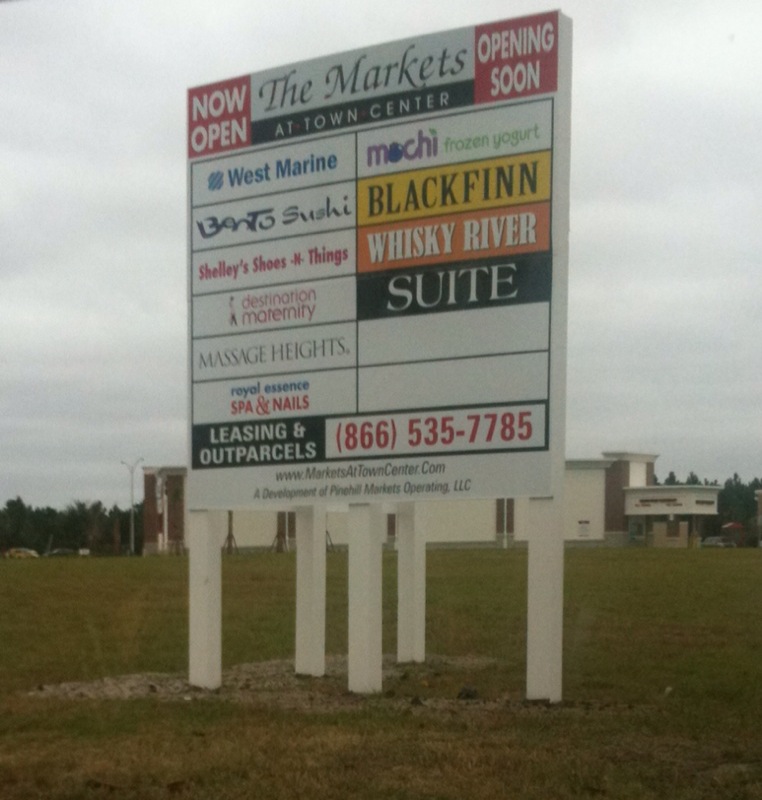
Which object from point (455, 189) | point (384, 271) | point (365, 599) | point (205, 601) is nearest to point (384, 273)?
point (384, 271)

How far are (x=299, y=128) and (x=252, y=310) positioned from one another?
1739mm

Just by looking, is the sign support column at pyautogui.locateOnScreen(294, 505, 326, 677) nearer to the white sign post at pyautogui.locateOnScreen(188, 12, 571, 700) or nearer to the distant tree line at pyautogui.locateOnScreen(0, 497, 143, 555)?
the white sign post at pyautogui.locateOnScreen(188, 12, 571, 700)

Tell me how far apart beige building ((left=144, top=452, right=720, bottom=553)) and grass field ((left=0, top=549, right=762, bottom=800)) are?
41.6m

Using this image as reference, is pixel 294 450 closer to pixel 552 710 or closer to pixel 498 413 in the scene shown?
pixel 498 413

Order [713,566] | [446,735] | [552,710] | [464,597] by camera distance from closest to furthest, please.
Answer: [446,735] → [552,710] → [464,597] → [713,566]

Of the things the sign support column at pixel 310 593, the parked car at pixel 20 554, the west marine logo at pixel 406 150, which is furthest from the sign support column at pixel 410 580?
Answer: the parked car at pixel 20 554

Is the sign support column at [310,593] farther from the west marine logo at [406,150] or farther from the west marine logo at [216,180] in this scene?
the west marine logo at [406,150]

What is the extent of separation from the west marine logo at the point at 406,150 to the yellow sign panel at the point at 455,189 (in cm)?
14

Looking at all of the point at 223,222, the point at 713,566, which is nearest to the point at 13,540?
the point at 713,566

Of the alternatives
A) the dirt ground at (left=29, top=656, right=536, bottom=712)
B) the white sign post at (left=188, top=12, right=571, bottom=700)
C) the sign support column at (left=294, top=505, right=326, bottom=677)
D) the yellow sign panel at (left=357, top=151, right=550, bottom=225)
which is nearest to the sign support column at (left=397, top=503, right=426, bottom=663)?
the dirt ground at (left=29, top=656, right=536, bottom=712)

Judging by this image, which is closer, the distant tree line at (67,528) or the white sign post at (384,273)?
the white sign post at (384,273)

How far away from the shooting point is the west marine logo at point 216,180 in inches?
Answer: 569

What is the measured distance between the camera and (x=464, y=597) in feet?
101

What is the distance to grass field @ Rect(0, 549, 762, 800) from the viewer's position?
909cm
